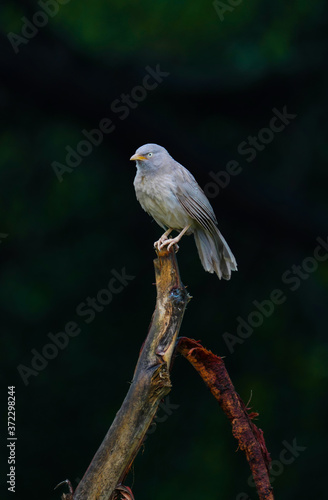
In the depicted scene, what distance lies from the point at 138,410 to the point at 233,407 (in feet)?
1.27

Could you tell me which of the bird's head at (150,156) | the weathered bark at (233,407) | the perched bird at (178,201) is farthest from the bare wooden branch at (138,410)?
the bird's head at (150,156)

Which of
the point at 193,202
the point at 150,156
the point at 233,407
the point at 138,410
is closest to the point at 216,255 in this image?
the point at 193,202

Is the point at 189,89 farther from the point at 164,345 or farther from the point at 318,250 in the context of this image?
the point at 164,345

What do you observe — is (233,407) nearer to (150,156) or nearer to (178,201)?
(178,201)

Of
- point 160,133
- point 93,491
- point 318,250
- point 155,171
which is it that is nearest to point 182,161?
point 160,133

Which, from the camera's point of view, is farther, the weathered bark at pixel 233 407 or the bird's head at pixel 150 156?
the bird's head at pixel 150 156

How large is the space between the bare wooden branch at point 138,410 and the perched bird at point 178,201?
29.2 inches

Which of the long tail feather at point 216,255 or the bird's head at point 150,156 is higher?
the bird's head at point 150,156

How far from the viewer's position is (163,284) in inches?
134

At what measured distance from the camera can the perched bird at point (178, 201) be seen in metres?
3.98

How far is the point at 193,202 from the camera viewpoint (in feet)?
13.0

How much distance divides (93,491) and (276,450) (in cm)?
381

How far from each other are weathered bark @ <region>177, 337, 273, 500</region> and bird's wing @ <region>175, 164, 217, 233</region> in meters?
0.87

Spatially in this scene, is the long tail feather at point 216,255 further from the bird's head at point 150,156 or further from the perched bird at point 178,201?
the bird's head at point 150,156
